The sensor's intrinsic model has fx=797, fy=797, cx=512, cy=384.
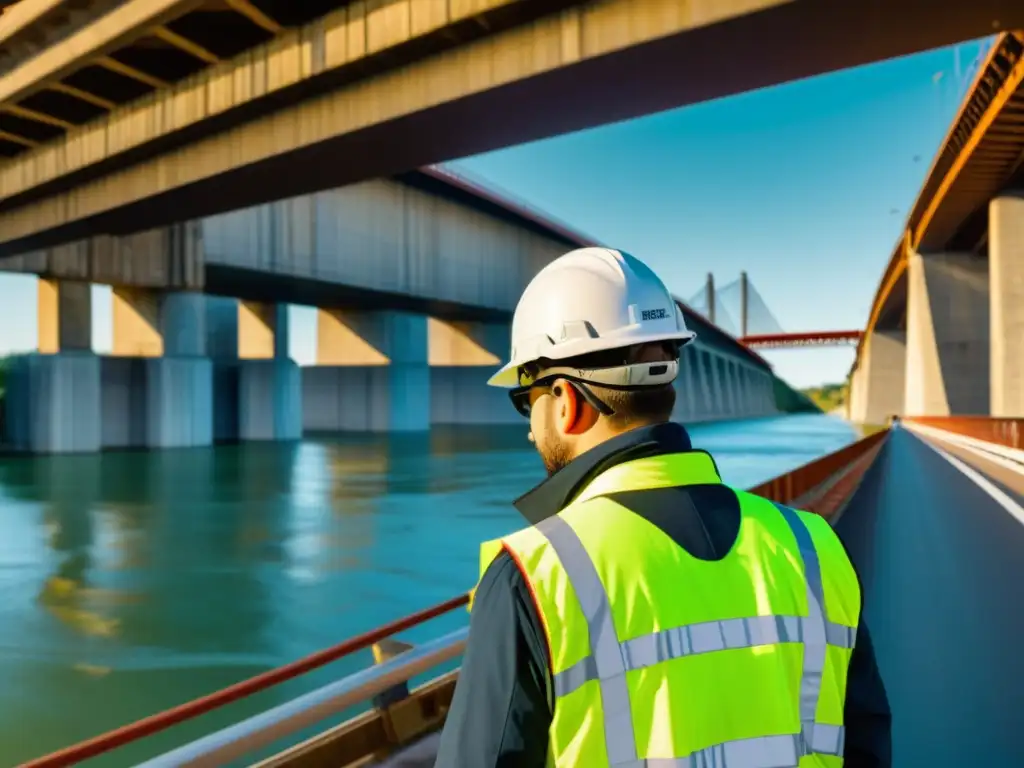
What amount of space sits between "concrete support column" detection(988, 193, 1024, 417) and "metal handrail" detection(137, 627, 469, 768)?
34626 mm

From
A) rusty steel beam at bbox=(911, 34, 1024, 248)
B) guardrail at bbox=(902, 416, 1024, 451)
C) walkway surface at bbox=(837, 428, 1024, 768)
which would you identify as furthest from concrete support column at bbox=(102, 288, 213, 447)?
rusty steel beam at bbox=(911, 34, 1024, 248)

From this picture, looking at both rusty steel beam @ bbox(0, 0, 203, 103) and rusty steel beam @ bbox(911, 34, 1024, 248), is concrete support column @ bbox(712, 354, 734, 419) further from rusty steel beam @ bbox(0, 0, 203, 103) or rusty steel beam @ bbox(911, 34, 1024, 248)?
rusty steel beam @ bbox(0, 0, 203, 103)

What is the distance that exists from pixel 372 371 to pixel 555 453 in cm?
5407

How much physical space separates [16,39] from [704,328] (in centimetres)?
6792

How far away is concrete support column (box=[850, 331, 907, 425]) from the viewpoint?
78.6 meters

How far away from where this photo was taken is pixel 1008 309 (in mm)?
32656

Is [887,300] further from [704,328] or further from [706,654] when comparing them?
[706,654]

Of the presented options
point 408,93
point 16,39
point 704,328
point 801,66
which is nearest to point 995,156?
point 801,66

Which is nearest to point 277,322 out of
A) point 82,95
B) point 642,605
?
point 82,95

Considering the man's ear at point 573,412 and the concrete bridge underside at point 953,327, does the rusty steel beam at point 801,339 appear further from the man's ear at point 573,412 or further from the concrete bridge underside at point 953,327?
the man's ear at point 573,412

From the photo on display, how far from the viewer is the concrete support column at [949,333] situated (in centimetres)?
4416

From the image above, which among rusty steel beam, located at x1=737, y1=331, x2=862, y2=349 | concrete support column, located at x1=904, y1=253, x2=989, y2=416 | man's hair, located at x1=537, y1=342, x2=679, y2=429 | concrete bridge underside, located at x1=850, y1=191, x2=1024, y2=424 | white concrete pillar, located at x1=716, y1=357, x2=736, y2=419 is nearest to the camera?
man's hair, located at x1=537, y1=342, x2=679, y2=429

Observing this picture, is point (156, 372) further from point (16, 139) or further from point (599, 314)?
point (599, 314)

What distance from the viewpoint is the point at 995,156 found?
1222 inches
